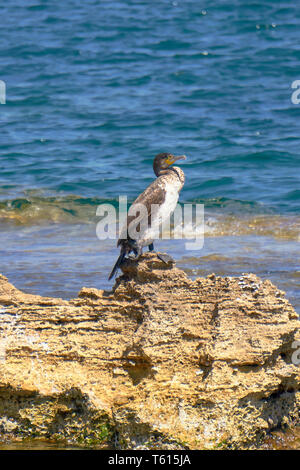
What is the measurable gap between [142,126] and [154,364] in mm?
10988

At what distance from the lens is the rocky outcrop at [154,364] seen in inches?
156

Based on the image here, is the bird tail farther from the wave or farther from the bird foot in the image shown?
the wave

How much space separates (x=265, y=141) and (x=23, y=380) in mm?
10140

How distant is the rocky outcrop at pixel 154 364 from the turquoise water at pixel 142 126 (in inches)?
82.7

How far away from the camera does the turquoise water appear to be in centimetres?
828

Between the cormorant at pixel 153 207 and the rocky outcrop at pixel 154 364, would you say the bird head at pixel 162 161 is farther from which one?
the rocky outcrop at pixel 154 364

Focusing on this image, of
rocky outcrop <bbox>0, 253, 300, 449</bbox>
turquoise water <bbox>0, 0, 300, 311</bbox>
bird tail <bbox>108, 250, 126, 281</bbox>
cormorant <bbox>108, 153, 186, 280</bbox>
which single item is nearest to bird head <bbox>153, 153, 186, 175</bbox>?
cormorant <bbox>108, 153, 186, 280</bbox>

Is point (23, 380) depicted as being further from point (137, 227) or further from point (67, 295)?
point (67, 295)

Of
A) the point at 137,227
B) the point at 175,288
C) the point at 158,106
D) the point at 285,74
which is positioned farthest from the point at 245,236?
the point at 285,74

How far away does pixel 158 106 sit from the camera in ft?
51.3

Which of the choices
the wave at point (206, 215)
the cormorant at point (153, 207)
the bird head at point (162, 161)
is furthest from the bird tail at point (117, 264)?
the wave at point (206, 215)

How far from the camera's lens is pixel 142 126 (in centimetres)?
1466

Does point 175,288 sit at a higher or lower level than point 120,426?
higher

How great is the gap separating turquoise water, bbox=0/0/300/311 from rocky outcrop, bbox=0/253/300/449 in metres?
2.10
